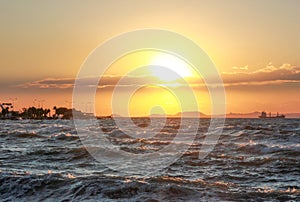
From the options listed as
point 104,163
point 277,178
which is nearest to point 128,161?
point 104,163

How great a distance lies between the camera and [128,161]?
18094mm

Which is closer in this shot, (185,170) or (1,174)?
(1,174)

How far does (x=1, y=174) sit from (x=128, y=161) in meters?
6.30

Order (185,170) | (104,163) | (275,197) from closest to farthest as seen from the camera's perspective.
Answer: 1. (275,197)
2. (185,170)
3. (104,163)

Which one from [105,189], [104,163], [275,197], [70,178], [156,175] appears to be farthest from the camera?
[104,163]

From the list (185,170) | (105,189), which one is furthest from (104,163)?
(105,189)

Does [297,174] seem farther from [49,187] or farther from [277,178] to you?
[49,187]

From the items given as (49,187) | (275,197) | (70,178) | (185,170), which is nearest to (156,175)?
(185,170)

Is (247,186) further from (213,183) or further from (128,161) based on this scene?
(128,161)

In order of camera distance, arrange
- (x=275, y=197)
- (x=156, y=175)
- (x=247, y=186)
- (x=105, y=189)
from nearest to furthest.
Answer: (x=275, y=197) → (x=105, y=189) → (x=247, y=186) → (x=156, y=175)

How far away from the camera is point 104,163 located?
17.3 m

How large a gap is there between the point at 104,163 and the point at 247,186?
7344mm

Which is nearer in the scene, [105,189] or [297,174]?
[105,189]

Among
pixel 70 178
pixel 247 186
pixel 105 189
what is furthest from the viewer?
pixel 70 178
